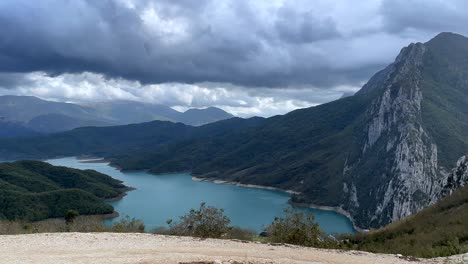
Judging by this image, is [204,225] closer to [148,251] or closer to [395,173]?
[148,251]

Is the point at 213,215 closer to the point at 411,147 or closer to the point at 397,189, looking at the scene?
the point at 397,189

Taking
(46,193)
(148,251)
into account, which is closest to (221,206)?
(46,193)

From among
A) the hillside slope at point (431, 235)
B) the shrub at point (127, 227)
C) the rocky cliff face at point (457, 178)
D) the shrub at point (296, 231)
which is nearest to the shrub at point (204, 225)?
the shrub at point (127, 227)

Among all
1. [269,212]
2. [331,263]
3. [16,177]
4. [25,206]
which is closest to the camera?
[331,263]

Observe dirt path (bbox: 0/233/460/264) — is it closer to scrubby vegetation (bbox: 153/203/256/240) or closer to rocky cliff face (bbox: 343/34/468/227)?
scrubby vegetation (bbox: 153/203/256/240)

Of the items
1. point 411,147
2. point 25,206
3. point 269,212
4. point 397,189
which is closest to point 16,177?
point 25,206

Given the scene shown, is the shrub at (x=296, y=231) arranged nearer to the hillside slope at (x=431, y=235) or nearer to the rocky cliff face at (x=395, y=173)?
the hillside slope at (x=431, y=235)

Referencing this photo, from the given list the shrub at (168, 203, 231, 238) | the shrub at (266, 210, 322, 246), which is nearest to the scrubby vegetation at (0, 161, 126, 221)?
the shrub at (168, 203, 231, 238)
